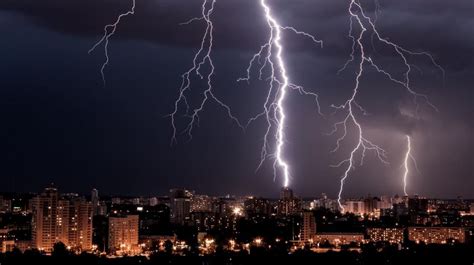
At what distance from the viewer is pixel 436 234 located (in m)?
27.2

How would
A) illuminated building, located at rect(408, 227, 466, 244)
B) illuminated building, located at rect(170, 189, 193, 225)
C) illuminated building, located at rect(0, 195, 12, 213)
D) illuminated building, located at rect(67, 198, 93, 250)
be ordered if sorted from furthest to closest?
1. illuminated building, located at rect(170, 189, 193, 225)
2. illuminated building, located at rect(0, 195, 12, 213)
3. illuminated building, located at rect(408, 227, 466, 244)
4. illuminated building, located at rect(67, 198, 93, 250)

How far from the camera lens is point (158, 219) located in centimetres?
3170

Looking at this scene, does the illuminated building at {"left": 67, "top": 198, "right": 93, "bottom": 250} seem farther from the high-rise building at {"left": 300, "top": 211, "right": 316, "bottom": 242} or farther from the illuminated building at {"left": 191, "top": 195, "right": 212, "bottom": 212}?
the illuminated building at {"left": 191, "top": 195, "right": 212, "bottom": 212}

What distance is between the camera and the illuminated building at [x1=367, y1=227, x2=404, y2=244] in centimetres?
2693

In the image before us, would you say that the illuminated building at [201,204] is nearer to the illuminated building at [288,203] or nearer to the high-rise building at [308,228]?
the illuminated building at [288,203]

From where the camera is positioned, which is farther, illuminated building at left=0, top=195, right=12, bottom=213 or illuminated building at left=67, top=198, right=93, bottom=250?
illuminated building at left=0, top=195, right=12, bottom=213

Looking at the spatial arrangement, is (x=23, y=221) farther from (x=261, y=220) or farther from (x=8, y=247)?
(x=261, y=220)

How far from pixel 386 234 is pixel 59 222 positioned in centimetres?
1032

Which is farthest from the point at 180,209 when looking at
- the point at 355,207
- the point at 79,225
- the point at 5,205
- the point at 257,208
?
the point at 355,207

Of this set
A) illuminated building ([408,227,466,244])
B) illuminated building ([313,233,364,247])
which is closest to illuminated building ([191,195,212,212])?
illuminated building ([313,233,364,247])

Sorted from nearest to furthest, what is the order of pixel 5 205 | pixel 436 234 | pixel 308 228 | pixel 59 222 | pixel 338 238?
pixel 59 222 < pixel 338 238 < pixel 436 234 < pixel 308 228 < pixel 5 205

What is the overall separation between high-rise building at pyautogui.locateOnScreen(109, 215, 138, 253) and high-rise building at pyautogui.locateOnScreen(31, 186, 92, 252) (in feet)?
3.19

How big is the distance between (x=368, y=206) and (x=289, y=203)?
696 centimetres

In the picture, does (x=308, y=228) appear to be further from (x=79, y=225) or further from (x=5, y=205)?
(x=5, y=205)
